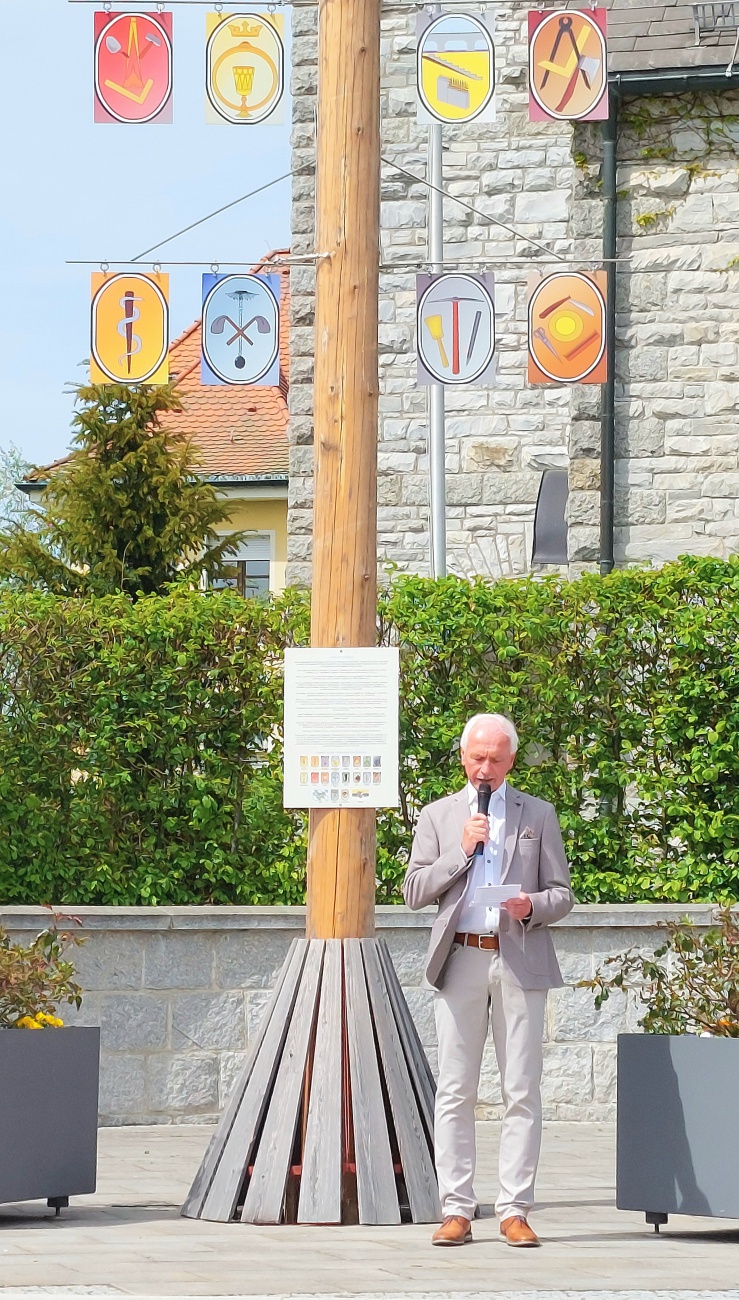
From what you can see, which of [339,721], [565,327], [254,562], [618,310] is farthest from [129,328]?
[254,562]

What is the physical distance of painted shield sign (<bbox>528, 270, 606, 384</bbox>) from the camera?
1067 centimetres

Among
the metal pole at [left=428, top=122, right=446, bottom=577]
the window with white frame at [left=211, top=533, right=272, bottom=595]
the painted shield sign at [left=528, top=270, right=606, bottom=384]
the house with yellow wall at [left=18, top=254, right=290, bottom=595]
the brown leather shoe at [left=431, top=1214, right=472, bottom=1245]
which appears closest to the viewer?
the brown leather shoe at [left=431, top=1214, right=472, bottom=1245]

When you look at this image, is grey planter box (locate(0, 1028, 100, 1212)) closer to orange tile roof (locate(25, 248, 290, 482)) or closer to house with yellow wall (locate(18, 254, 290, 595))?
house with yellow wall (locate(18, 254, 290, 595))

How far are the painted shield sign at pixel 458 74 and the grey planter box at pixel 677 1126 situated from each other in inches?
193

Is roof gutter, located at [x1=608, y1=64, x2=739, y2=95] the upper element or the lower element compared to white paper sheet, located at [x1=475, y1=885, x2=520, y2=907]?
upper

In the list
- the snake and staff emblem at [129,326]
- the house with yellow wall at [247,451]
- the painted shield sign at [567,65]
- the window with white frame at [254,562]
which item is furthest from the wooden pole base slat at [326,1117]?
the window with white frame at [254,562]

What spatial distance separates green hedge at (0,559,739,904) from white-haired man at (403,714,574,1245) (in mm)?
3425

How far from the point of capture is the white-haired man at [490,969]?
672 cm

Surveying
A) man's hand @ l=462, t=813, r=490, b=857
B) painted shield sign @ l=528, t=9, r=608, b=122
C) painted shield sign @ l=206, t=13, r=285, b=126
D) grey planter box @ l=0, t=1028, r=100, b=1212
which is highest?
painted shield sign @ l=528, t=9, r=608, b=122

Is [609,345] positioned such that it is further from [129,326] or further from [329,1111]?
[329,1111]

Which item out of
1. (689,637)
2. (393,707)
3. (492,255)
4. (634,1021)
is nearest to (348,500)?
(393,707)

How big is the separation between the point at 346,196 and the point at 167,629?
10.9ft

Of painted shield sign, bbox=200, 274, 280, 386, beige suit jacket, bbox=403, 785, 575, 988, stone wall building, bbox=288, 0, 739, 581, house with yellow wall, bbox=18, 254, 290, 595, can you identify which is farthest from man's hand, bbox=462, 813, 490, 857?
house with yellow wall, bbox=18, 254, 290, 595

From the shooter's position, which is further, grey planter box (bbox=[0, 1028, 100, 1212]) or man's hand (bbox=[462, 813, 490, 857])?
grey planter box (bbox=[0, 1028, 100, 1212])
